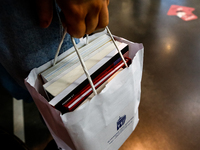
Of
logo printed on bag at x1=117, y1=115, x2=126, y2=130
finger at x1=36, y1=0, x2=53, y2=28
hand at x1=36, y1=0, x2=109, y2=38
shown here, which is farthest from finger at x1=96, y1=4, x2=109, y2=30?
logo printed on bag at x1=117, y1=115, x2=126, y2=130

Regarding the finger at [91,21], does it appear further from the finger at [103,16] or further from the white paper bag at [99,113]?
the white paper bag at [99,113]

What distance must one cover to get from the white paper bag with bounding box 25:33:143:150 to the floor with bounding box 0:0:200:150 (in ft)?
1.39

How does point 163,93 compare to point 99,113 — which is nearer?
point 99,113

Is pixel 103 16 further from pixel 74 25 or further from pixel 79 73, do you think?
pixel 79 73

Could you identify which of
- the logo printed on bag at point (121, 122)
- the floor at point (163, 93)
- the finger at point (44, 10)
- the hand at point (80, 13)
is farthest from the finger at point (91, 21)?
the floor at point (163, 93)

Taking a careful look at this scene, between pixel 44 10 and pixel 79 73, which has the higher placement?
pixel 44 10

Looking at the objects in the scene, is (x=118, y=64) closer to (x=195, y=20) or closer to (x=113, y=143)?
(x=113, y=143)

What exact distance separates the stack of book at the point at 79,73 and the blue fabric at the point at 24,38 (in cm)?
6

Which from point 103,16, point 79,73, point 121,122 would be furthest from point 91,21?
point 121,122

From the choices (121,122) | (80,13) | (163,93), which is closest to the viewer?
(80,13)

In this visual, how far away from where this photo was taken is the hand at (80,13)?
29 centimetres

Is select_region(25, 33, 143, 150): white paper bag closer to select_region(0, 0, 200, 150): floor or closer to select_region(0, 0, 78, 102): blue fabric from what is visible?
select_region(0, 0, 78, 102): blue fabric

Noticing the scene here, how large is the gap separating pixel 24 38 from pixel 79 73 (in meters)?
0.18

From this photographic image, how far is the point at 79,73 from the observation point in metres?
0.47
